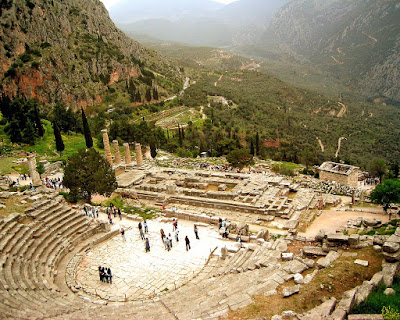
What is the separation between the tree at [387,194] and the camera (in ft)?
79.2

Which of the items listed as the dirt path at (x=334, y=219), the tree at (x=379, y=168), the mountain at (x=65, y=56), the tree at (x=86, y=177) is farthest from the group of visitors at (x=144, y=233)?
the mountain at (x=65, y=56)

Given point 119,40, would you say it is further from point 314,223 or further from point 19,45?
point 314,223

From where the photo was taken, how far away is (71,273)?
16.8 meters

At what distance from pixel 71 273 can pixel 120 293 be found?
11.6ft

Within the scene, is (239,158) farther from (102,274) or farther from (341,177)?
(102,274)

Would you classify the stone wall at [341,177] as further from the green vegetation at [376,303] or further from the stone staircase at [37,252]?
the green vegetation at [376,303]

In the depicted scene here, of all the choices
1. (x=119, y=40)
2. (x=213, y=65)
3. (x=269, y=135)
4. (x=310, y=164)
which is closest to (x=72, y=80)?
(x=119, y=40)

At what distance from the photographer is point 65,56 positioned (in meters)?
78.5

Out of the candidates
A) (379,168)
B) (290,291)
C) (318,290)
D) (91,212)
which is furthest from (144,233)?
(379,168)

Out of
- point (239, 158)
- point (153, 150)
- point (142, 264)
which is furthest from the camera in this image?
point (153, 150)

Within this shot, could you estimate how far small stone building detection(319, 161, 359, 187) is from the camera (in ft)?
133

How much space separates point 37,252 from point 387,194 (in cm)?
2495

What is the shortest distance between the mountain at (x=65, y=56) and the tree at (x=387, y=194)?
66.6 m

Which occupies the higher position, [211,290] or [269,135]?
[211,290]
